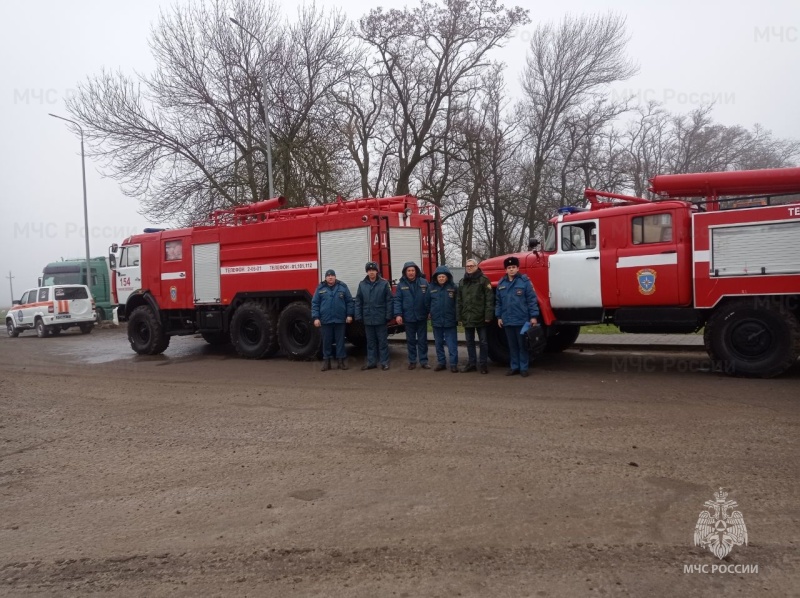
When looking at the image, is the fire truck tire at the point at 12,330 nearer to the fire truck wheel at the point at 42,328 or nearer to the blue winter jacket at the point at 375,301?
the fire truck wheel at the point at 42,328

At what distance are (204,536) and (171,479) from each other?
1393 mm

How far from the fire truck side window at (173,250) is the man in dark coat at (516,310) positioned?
7765 mm

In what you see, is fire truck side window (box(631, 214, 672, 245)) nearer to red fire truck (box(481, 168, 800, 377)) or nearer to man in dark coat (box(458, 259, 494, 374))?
red fire truck (box(481, 168, 800, 377))

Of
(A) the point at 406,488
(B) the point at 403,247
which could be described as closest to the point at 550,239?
(B) the point at 403,247

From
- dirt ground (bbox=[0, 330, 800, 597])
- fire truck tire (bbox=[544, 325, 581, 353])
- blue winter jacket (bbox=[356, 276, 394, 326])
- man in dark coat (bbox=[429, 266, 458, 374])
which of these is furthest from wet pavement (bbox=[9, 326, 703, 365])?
dirt ground (bbox=[0, 330, 800, 597])

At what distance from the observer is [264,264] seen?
12797mm

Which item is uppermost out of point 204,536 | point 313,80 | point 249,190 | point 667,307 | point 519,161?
point 313,80

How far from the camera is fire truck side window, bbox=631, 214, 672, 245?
927 cm

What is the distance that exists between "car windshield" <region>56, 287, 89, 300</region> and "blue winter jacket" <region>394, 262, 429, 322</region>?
18.4 metres

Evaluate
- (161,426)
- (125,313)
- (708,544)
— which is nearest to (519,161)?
(125,313)

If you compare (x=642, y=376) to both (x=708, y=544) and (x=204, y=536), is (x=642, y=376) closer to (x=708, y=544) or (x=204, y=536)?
(x=708, y=544)

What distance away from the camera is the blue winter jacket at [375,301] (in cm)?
1089

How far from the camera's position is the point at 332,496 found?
15.8 feet

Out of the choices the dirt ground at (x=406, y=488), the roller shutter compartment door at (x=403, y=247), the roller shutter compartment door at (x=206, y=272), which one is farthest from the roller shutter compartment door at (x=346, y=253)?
the dirt ground at (x=406, y=488)
